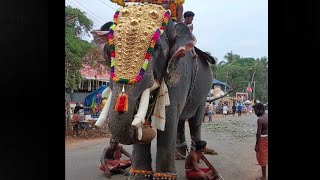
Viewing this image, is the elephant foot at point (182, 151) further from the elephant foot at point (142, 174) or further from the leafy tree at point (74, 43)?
the leafy tree at point (74, 43)

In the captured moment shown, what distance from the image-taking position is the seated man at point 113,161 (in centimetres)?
353

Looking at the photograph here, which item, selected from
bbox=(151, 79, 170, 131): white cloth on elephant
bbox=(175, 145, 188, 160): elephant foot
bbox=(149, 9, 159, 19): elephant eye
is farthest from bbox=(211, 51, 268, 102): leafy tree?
bbox=(149, 9, 159, 19): elephant eye

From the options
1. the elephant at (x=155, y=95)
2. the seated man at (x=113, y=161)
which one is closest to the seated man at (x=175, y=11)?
the elephant at (x=155, y=95)

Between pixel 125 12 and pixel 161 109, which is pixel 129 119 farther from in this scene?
pixel 125 12

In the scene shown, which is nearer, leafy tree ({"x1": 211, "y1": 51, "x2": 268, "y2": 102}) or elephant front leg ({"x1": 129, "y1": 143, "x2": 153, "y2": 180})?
elephant front leg ({"x1": 129, "y1": 143, "x2": 153, "y2": 180})

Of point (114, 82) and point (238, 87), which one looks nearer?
point (114, 82)

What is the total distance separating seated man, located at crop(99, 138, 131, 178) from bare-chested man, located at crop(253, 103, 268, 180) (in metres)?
1.07

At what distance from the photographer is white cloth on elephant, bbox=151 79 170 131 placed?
2.94m

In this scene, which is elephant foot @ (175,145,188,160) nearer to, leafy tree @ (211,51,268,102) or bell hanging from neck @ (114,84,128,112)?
leafy tree @ (211,51,268,102)
